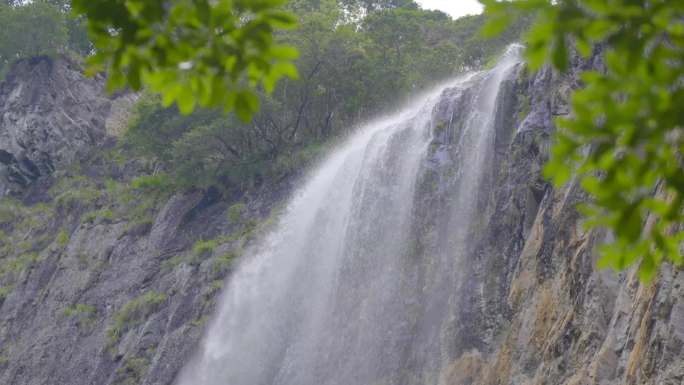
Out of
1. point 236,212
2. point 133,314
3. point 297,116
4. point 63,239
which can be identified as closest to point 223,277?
point 133,314

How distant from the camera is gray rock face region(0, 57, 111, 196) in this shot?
108 feet

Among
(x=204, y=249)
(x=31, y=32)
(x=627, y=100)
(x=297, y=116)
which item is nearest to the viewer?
(x=627, y=100)

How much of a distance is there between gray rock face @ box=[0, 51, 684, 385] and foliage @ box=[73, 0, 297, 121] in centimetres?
646

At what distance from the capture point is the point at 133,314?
22109 millimetres

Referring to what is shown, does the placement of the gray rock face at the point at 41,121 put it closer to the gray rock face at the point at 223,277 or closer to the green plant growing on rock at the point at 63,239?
the gray rock face at the point at 223,277

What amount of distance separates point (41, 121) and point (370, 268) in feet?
65.0

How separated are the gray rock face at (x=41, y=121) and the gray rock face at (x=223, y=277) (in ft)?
0.19

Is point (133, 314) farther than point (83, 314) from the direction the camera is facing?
No

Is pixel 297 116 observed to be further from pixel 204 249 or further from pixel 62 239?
pixel 62 239

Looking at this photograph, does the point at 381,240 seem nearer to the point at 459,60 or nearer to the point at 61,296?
the point at 61,296

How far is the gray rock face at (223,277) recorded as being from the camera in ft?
34.1

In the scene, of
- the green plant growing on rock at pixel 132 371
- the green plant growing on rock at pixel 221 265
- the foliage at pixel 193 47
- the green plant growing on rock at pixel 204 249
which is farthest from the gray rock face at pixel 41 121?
the foliage at pixel 193 47

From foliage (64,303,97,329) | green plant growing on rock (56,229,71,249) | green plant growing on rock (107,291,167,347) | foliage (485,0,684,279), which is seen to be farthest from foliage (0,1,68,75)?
foliage (485,0,684,279)

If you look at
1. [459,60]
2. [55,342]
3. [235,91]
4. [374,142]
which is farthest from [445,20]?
[235,91]
